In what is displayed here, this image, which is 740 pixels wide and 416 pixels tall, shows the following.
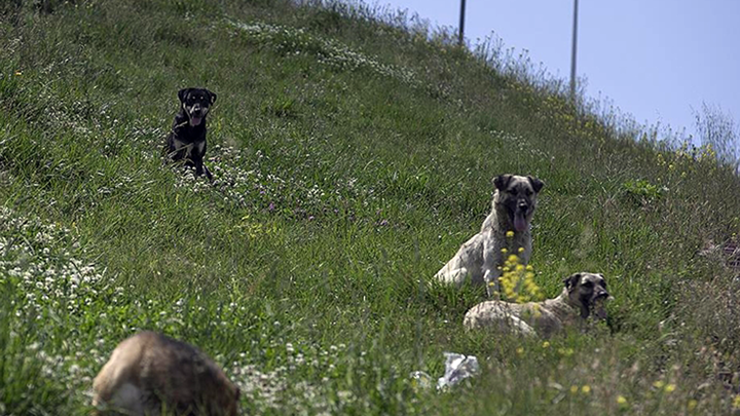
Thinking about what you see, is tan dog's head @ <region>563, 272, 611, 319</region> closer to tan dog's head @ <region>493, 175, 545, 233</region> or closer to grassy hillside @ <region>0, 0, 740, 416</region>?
grassy hillside @ <region>0, 0, 740, 416</region>

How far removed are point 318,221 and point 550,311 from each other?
3842 mm

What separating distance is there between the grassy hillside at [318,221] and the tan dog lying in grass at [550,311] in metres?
0.18

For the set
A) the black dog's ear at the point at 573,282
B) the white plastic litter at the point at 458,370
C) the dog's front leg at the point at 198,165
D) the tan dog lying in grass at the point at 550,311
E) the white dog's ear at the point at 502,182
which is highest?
the white dog's ear at the point at 502,182

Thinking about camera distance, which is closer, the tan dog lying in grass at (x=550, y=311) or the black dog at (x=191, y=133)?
the tan dog lying in grass at (x=550, y=311)

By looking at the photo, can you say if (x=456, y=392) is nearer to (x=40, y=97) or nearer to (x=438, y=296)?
(x=438, y=296)

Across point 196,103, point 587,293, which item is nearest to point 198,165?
point 196,103

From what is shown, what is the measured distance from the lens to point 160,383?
13.1ft

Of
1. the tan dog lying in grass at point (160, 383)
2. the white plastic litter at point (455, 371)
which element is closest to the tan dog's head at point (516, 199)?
the white plastic litter at point (455, 371)

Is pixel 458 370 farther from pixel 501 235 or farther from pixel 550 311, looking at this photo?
pixel 501 235

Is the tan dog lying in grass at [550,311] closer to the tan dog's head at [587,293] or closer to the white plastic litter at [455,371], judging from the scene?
the tan dog's head at [587,293]

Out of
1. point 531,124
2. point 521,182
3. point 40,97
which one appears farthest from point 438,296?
point 531,124

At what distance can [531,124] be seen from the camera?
60.9ft

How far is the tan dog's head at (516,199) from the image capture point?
25.9 feet

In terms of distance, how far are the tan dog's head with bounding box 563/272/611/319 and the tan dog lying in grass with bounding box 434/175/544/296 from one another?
2.11 feet
